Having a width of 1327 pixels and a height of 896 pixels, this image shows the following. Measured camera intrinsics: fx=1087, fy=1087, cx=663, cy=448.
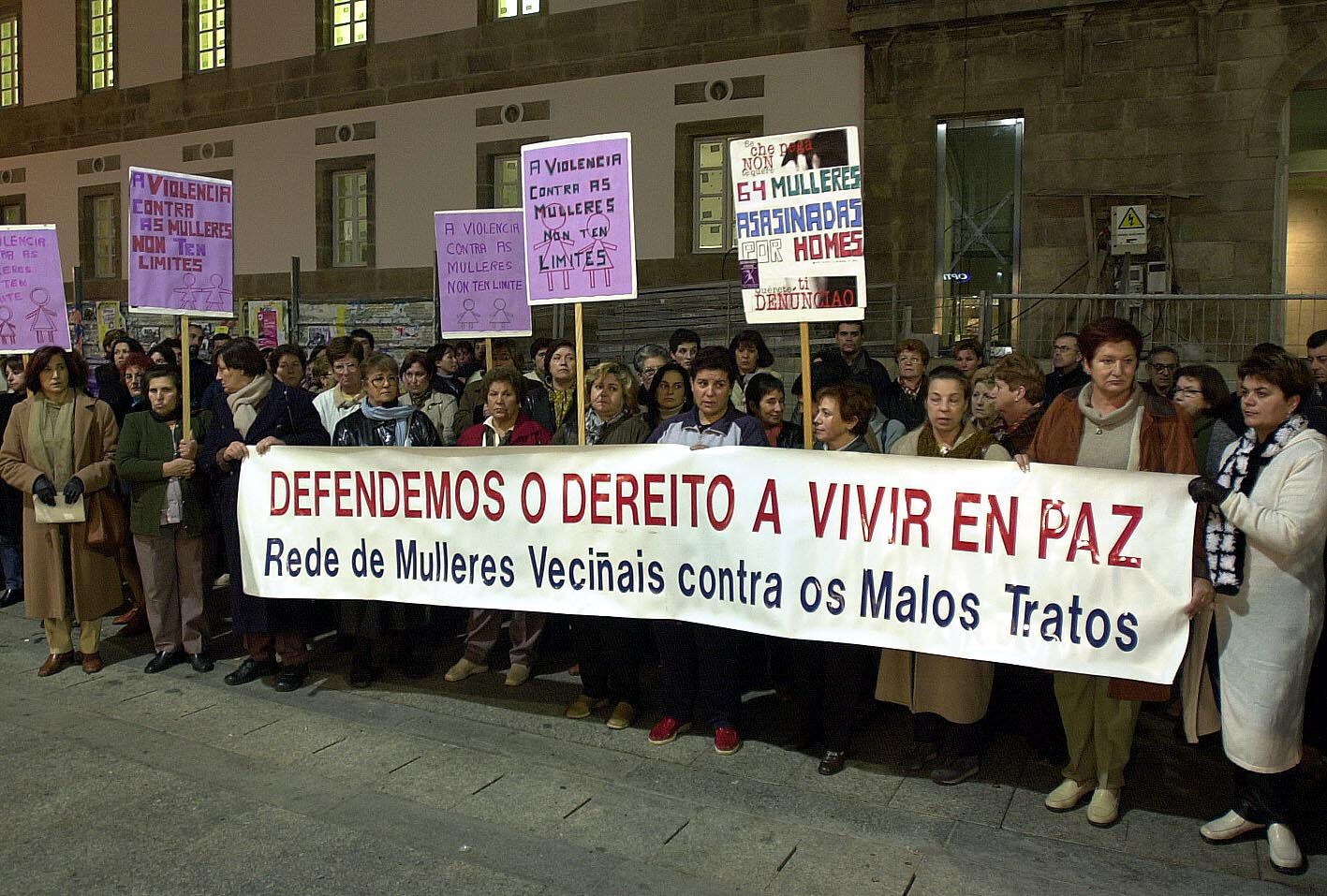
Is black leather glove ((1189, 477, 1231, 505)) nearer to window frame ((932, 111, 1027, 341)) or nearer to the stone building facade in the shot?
the stone building facade

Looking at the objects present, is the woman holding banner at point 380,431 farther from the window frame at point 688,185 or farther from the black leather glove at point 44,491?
the window frame at point 688,185

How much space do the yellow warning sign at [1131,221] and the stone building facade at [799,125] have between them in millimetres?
378

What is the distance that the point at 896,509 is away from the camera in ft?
15.0

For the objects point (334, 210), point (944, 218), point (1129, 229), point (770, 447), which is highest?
point (334, 210)

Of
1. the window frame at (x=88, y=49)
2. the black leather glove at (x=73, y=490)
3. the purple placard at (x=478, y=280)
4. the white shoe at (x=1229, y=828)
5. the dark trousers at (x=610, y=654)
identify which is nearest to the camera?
the white shoe at (x=1229, y=828)

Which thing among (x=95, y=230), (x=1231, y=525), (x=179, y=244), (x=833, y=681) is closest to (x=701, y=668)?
(x=833, y=681)

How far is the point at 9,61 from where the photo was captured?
73.3ft

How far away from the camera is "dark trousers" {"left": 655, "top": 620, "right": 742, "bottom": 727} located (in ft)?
17.0

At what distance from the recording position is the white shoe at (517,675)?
20.3 feet

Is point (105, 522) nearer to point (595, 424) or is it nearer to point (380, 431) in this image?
point (380, 431)

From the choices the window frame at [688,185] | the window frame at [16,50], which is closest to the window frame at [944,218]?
the window frame at [688,185]

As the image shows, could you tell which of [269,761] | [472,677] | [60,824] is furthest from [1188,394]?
[60,824]

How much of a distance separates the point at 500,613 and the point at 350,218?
12531 mm

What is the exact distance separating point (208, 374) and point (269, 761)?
5112 millimetres
